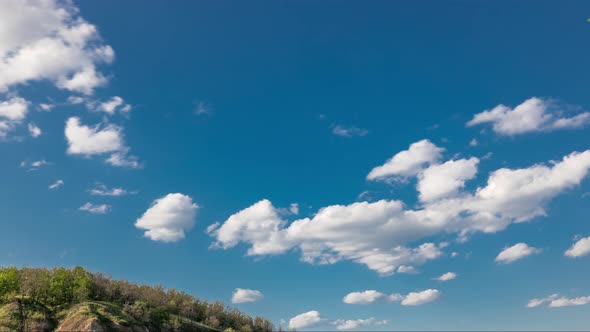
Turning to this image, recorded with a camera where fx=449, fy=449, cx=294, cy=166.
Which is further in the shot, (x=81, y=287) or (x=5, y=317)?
(x=81, y=287)

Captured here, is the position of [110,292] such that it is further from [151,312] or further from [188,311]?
[188,311]

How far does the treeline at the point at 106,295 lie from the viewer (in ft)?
182

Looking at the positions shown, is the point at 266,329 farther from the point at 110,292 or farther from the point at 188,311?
the point at 110,292

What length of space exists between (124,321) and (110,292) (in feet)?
47.9

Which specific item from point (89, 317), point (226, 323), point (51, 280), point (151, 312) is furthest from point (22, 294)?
point (226, 323)

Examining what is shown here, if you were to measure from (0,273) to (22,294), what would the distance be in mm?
4542

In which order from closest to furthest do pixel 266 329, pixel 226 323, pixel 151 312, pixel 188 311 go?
pixel 151 312 → pixel 188 311 → pixel 226 323 → pixel 266 329

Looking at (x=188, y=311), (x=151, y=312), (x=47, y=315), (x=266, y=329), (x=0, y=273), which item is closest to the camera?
(x=47, y=315)

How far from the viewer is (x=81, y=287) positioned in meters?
58.3

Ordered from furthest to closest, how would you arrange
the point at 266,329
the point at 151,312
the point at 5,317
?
the point at 266,329 → the point at 151,312 → the point at 5,317

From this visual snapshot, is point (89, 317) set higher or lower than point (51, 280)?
lower

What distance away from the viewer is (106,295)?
65375 millimetres

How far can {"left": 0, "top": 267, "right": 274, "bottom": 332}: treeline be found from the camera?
55.6 meters

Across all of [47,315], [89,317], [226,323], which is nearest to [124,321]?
[89,317]
